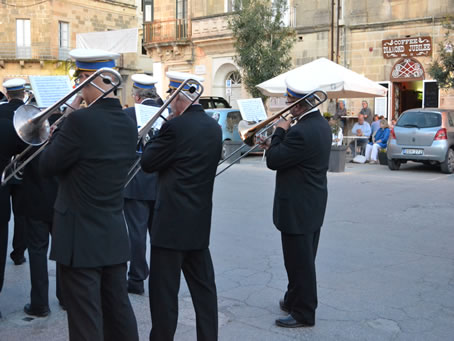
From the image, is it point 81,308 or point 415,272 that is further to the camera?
point 415,272

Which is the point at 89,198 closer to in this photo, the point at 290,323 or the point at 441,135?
the point at 290,323

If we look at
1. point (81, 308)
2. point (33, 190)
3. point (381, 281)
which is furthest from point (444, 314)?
point (33, 190)

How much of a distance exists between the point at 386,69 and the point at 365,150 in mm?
5068

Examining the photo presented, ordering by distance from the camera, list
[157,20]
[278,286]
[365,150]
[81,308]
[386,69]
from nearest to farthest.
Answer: [81,308]
[278,286]
[365,150]
[386,69]
[157,20]

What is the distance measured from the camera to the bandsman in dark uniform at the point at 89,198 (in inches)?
139

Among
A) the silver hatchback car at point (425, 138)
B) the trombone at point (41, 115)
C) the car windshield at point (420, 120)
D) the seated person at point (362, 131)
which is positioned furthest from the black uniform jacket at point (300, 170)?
the seated person at point (362, 131)

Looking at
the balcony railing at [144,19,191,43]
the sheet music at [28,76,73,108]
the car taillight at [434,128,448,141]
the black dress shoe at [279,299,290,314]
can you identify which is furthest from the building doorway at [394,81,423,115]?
the sheet music at [28,76,73,108]

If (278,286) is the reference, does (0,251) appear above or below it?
above

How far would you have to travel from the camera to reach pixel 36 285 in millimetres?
5246

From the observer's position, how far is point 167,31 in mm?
31297

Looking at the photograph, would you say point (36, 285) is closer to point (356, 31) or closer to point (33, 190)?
point (33, 190)

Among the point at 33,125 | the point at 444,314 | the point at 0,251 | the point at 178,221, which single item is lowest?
the point at 444,314

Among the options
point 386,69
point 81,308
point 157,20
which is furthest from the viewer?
point 157,20

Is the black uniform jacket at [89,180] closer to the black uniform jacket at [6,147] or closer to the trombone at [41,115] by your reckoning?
the trombone at [41,115]
